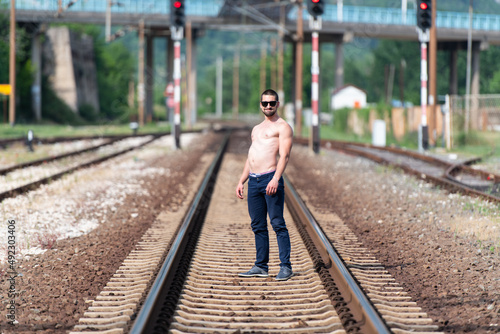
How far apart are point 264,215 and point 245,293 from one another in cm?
86

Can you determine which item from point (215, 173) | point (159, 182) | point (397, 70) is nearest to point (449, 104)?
point (215, 173)

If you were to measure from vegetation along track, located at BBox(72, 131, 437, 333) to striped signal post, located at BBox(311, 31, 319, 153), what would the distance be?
13.3m

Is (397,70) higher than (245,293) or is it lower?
higher

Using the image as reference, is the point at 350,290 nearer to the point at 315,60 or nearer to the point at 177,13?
the point at 315,60

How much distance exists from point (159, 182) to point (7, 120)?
113 feet

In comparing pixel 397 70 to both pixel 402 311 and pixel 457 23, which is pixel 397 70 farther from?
pixel 402 311

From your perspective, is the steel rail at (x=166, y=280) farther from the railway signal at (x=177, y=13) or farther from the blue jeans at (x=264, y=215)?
the railway signal at (x=177, y=13)

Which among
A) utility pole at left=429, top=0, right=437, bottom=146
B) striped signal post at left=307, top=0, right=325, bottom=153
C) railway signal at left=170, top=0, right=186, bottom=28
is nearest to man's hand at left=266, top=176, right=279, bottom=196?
striped signal post at left=307, top=0, right=325, bottom=153

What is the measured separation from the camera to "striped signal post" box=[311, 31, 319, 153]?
20.8 meters

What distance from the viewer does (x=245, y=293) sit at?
18.4 feet

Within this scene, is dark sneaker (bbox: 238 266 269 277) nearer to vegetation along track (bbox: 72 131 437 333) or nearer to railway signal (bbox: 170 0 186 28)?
vegetation along track (bbox: 72 131 437 333)

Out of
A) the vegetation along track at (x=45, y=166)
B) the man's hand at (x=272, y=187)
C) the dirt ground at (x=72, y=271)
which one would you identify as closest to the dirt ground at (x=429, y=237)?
the man's hand at (x=272, y=187)

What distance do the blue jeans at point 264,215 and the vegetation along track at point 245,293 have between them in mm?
229

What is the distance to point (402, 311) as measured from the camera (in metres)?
5.11
